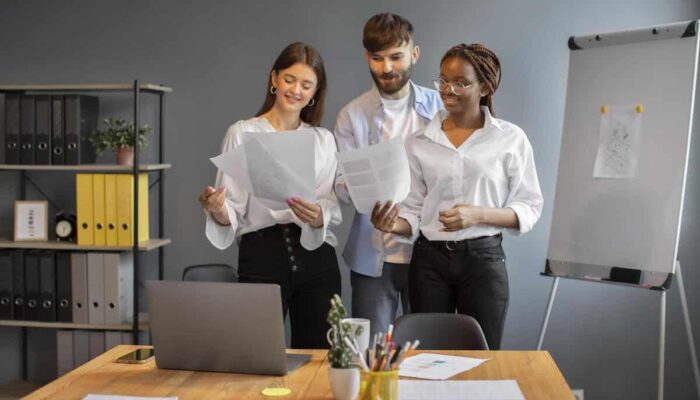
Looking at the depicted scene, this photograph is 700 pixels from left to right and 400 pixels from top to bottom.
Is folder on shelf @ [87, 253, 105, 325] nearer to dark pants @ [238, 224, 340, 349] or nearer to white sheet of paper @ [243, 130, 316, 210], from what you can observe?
dark pants @ [238, 224, 340, 349]

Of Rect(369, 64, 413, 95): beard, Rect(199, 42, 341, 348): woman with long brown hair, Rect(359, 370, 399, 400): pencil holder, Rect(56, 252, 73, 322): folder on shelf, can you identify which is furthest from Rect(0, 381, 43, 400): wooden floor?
Rect(359, 370, 399, 400): pencil holder

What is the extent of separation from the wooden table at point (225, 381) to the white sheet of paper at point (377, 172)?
1.98 feet

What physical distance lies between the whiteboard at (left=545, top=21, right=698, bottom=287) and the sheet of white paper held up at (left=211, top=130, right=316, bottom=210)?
4.78ft

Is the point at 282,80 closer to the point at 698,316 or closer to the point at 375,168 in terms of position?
the point at 375,168

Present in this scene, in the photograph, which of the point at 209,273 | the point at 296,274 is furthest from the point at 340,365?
the point at 209,273

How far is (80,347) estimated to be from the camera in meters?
4.14

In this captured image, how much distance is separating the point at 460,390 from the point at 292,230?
3.60 feet

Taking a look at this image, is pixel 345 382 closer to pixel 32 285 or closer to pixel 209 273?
pixel 209 273

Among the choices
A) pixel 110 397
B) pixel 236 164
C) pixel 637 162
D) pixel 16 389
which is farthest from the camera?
pixel 16 389

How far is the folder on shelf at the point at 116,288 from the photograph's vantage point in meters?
4.05

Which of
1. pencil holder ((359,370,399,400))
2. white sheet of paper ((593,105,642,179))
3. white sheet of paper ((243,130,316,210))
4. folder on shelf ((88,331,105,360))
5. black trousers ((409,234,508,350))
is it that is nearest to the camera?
pencil holder ((359,370,399,400))

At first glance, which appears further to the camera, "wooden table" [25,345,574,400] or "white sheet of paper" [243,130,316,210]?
"white sheet of paper" [243,130,316,210]

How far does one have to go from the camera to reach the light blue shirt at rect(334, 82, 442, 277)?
10.4 ft

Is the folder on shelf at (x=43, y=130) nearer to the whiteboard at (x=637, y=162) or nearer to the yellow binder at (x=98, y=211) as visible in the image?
the yellow binder at (x=98, y=211)
